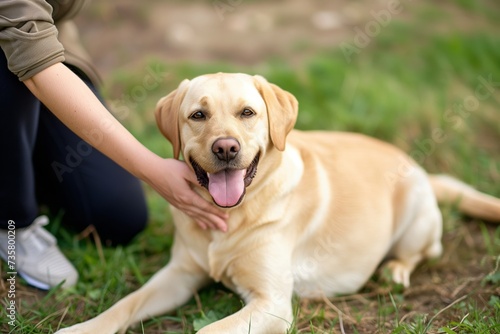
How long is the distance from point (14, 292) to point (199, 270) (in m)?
0.98

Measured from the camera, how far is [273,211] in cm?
272

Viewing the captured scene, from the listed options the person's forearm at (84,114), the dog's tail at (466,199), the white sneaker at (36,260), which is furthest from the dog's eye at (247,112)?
the dog's tail at (466,199)

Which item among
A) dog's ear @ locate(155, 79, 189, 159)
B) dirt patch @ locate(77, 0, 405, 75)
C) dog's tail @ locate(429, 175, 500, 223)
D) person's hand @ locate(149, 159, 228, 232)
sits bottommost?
dog's tail @ locate(429, 175, 500, 223)

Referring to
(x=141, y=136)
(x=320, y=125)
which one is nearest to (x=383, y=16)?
(x=320, y=125)

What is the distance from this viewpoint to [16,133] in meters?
2.69

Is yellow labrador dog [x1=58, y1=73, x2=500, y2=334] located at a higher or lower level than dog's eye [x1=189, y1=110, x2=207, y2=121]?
lower

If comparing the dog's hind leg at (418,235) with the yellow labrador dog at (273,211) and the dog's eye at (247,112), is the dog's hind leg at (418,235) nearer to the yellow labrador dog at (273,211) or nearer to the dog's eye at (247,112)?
the yellow labrador dog at (273,211)

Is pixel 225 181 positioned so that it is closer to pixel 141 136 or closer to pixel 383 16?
pixel 141 136

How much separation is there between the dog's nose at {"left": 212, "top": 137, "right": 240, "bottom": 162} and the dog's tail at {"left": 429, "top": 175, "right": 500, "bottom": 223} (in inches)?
82.6

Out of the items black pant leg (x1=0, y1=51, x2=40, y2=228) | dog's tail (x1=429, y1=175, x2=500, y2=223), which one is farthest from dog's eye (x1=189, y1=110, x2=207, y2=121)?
dog's tail (x1=429, y1=175, x2=500, y2=223)

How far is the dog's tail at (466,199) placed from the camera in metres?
3.70

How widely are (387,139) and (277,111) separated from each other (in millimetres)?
2321

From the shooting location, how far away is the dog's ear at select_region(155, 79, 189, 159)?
2611 mm

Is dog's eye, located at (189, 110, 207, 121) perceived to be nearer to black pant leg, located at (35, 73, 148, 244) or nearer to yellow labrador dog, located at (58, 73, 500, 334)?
yellow labrador dog, located at (58, 73, 500, 334)
